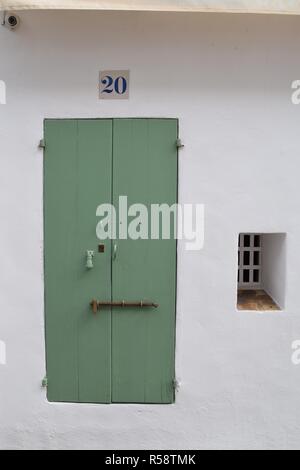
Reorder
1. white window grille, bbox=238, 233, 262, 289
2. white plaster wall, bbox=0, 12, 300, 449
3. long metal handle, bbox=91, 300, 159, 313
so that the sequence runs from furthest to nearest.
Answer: white window grille, bbox=238, 233, 262, 289
long metal handle, bbox=91, 300, 159, 313
white plaster wall, bbox=0, 12, 300, 449

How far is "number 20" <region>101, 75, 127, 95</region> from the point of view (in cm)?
266

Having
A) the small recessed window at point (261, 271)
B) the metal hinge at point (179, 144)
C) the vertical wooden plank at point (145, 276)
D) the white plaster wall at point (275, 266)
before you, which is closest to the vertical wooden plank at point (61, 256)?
the vertical wooden plank at point (145, 276)

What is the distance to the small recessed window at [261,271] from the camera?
2842 millimetres

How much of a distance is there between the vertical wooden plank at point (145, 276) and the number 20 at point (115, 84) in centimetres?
22

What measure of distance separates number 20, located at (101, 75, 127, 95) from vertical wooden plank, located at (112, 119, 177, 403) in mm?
216

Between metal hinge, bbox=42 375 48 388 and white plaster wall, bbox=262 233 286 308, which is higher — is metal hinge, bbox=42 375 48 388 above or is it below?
below

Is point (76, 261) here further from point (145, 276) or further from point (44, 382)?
point (44, 382)

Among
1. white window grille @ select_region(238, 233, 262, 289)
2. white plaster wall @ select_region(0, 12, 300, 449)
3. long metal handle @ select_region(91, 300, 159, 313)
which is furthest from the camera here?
white window grille @ select_region(238, 233, 262, 289)

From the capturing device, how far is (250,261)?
10.4 ft

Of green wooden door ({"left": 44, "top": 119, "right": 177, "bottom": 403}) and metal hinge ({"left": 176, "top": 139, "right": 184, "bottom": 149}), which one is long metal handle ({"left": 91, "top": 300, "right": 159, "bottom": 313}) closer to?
green wooden door ({"left": 44, "top": 119, "right": 177, "bottom": 403})

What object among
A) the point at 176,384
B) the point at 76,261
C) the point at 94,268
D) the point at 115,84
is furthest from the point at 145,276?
the point at 115,84

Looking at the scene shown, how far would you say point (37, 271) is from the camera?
2.79 m

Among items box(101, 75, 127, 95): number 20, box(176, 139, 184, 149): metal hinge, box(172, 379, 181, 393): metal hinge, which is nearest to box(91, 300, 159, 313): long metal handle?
box(172, 379, 181, 393): metal hinge
